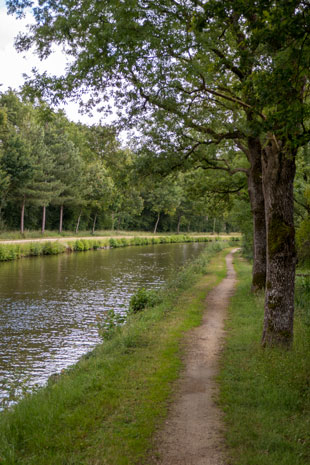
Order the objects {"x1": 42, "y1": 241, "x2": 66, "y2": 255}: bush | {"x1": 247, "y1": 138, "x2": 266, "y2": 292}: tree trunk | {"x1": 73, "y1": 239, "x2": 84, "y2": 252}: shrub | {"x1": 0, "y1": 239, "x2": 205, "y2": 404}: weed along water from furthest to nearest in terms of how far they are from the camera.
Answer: {"x1": 73, "y1": 239, "x2": 84, "y2": 252}: shrub → {"x1": 42, "y1": 241, "x2": 66, "y2": 255}: bush → {"x1": 247, "y1": 138, "x2": 266, "y2": 292}: tree trunk → {"x1": 0, "y1": 239, "x2": 205, "y2": 404}: weed along water

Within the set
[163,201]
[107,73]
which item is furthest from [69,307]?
[163,201]

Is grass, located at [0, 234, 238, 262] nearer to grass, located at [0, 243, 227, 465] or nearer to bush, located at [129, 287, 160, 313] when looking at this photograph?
bush, located at [129, 287, 160, 313]

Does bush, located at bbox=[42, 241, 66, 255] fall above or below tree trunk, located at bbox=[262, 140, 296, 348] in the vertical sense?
below

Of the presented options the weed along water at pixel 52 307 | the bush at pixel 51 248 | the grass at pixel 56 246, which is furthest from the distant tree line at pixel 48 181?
the bush at pixel 51 248

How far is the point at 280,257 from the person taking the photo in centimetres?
845

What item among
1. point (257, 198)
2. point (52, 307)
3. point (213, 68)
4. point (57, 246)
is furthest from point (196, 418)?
point (57, 246)

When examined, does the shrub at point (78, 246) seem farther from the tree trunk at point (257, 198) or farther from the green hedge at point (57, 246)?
the tree trunk at point (257, 198)

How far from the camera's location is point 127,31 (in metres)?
8.12

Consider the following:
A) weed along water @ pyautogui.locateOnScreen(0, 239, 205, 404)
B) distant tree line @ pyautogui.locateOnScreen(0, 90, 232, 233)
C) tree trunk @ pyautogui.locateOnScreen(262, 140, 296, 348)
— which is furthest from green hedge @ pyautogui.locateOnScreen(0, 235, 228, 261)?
tree trunk @ pyautogui.locateOnScreen(262, 140, 296, 348)

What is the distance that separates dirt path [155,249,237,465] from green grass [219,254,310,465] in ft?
0.63

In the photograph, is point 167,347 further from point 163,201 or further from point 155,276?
point 163,201

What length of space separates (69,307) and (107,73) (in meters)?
10.9

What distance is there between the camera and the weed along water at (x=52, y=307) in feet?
35.4

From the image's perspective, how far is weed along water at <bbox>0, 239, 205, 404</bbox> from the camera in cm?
1079
